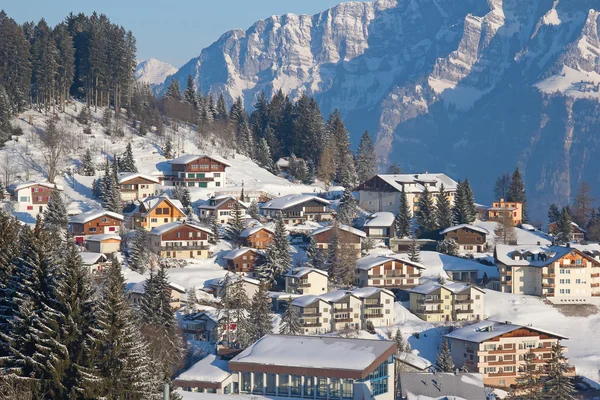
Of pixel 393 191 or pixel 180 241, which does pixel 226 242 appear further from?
pixel 393 191

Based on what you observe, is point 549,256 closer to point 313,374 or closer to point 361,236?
→ point 361,236

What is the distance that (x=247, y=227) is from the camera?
82.8 meters

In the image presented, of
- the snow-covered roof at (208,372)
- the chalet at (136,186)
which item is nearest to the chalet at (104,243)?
the chalet at (136,186)

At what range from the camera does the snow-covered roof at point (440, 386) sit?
54750 millimetres

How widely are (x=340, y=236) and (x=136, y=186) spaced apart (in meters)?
19.9

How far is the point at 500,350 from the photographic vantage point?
214 feet

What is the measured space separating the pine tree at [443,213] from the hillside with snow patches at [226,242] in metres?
4.63

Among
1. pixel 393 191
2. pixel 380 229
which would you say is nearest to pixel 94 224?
pixel 380 229

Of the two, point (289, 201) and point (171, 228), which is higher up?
point (289, 201)

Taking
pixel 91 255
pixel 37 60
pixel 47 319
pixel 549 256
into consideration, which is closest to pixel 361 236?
pixel 549 256

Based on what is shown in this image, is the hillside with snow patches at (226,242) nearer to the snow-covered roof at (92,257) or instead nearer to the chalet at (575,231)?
the snow-covered roof at (92,257)

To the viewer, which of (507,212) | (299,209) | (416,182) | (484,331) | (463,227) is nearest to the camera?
(484,331)

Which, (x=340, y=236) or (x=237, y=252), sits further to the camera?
(x=340, y=236)

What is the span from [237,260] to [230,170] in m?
24.9
